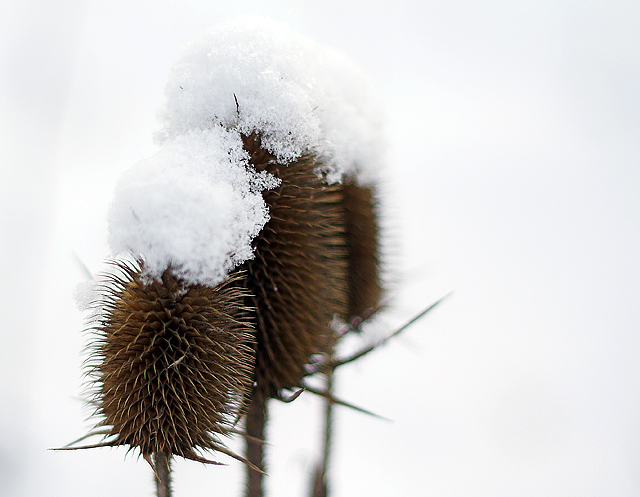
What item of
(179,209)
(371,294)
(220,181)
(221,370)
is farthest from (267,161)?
(371,294)

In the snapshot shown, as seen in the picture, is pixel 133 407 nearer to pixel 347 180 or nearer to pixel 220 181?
pixel 220 181

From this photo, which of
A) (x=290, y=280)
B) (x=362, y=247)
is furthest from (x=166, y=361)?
(x=362, y=247)

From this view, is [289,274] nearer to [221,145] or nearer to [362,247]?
[221,145]

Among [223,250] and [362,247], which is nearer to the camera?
[223,250]

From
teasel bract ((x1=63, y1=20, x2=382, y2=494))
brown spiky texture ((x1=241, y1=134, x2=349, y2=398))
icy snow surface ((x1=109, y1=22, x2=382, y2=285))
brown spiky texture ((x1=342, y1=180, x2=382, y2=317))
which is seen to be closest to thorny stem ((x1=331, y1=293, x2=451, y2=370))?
teasel bract ((x1=63, y1=20, x2=382, y2=494))

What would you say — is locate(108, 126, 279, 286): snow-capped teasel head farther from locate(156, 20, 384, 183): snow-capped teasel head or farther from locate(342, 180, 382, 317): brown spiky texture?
locate(342, 180, 382, 317): brown spiky texture

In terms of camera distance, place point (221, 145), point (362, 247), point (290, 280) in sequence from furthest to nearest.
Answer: point (362, 247)
point (290, 280)
point (221, 145)

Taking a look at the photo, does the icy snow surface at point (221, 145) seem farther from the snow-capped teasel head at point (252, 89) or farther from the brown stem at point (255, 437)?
the brown stem at point (255, 437)

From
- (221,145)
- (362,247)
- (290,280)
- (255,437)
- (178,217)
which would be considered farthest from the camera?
(362,247)
